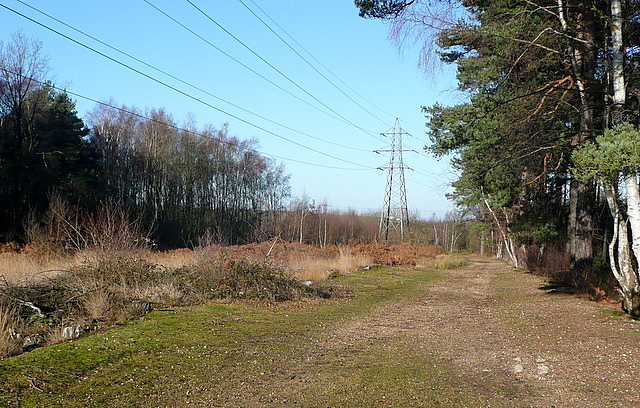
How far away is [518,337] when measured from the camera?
9016 millimetres

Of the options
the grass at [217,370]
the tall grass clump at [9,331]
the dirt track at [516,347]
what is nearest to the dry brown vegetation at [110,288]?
the tall grass clump at [9,331]

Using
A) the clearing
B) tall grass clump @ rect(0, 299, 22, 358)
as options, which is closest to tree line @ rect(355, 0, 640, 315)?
the clearing

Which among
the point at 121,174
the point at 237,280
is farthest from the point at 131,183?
the point at 237,280

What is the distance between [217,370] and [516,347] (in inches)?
187

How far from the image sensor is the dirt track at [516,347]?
225 inches

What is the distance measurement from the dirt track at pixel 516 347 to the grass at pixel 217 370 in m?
0.14

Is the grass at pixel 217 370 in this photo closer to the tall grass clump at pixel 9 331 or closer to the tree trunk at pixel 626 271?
the tall grass clump at pixel 9 331

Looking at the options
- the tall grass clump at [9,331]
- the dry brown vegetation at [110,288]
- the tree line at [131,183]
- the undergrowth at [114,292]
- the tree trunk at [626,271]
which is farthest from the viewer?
the tree line at [131,183]

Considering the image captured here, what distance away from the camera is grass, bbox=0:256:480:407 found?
5.32m

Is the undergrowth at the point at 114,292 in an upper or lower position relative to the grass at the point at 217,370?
upper

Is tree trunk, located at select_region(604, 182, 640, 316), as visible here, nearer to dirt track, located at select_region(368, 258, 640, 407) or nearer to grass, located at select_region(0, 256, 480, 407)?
dirt track, located at select_region(368, 258, 640, 407)

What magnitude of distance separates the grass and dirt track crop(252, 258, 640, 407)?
0.14m

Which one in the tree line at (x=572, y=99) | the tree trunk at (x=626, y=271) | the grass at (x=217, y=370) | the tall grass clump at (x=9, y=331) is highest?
the tree line at (x=572, y=99)

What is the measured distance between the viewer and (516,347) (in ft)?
26.8
